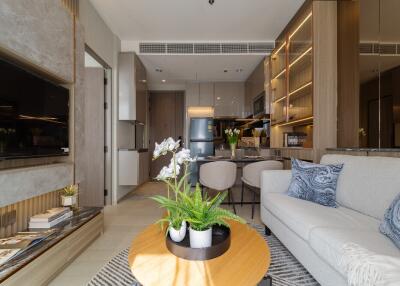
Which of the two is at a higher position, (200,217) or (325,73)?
(325,73)

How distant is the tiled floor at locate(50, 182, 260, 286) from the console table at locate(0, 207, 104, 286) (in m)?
0.08

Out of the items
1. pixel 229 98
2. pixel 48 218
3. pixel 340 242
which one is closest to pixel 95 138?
pixel 48 218

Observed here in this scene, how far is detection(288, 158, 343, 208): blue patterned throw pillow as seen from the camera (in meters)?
2.04

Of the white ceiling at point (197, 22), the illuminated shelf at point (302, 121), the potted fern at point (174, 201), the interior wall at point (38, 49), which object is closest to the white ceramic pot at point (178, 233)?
the potted fern at point (174, 201)

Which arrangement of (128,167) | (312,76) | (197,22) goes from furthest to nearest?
(128,167)
(197,22)
(312,76)

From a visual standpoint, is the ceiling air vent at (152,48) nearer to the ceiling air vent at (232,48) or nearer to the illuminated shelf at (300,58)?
the ceiling air vent at (232,48)

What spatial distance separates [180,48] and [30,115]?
115 inches

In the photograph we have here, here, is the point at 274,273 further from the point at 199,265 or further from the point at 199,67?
the point at 199,67

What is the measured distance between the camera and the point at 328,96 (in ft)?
9.20

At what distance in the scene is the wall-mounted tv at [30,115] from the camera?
1615 millimetres

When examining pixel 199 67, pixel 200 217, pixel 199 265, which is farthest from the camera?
pixel 199 67

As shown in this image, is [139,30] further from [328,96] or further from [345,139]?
[345,139]

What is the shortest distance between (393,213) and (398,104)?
3.74ft

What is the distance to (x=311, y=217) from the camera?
1.65m
